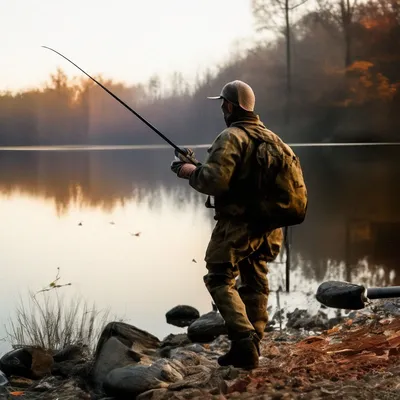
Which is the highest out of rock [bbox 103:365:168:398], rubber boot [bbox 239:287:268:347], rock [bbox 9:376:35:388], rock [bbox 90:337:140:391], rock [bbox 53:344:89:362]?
rubber boot [bbox 239:287:268:347]

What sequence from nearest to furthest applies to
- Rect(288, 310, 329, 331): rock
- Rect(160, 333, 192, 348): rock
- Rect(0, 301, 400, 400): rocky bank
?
1. Rect(0, 301, 400, 400): rocky bank
2. Rect(160, 333, 192, 348): rock
3. Rect(288, 310, 329, 331): rock

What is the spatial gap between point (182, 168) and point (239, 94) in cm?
71

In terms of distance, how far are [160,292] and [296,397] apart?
8.60 m

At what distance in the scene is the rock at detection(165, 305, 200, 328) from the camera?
10.7 m

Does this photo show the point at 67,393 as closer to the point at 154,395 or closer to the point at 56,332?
the point at 154,395

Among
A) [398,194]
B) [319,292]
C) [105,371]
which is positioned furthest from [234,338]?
[398,194]

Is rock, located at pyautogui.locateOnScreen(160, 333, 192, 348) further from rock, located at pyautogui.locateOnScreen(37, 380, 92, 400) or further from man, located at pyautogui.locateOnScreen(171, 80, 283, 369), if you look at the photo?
man, located at pyautogui.locateOnScreen(171, 80, 283, 369)

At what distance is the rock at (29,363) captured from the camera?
7227 mm

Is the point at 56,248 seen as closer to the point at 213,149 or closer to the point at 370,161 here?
the point at 213,149

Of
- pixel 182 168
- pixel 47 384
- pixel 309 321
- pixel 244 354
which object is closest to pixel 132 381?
pixel 244 354

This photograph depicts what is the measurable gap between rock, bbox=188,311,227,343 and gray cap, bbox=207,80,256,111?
3.99m

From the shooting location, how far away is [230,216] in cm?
531

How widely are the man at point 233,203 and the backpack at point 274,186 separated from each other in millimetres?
55

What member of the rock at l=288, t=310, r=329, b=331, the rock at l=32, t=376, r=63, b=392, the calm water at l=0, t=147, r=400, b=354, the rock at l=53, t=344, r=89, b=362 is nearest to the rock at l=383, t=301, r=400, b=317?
the rock at l=288, t=310, r=329, b=331
